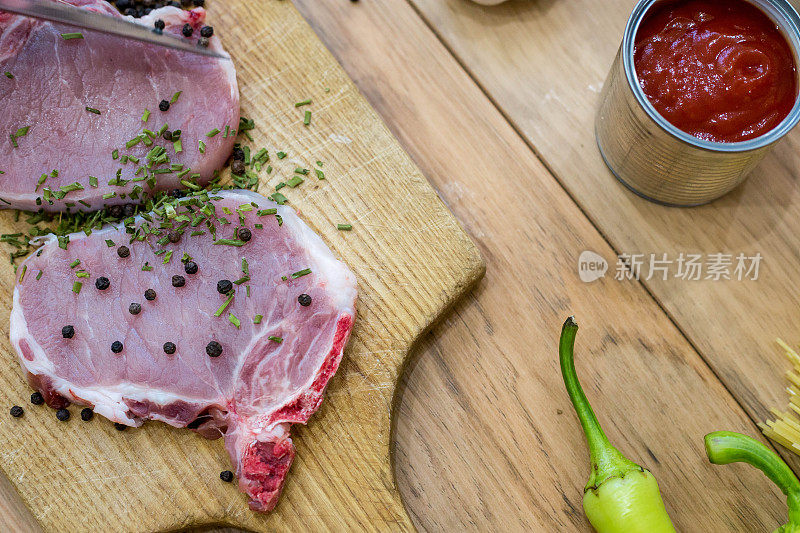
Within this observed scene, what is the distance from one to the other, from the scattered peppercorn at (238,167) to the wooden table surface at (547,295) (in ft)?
1.63

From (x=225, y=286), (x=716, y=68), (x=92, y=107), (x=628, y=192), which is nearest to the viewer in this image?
(x=716, y=68)

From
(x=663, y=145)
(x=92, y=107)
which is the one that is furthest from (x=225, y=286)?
(x=663, y=145)

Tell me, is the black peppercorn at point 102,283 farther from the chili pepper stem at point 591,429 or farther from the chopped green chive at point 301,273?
the chili pepper stem at point 591,429

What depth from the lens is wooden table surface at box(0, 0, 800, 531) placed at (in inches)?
78.9

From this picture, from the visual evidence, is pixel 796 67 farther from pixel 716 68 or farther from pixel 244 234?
pixel 244 234

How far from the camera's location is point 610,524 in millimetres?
1831

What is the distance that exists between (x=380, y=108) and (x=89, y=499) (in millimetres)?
1460

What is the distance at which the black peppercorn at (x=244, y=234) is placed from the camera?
76.2 inches

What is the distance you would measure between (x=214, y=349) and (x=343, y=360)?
369 millimetres

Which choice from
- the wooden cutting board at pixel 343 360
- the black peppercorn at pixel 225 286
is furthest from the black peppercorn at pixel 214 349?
the wooden cutting board at pixel 343 360

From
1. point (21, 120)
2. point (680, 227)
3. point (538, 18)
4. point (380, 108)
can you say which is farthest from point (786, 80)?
point (21, 120)

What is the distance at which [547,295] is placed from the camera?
6.93ft

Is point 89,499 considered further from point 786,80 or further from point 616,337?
point 786,80

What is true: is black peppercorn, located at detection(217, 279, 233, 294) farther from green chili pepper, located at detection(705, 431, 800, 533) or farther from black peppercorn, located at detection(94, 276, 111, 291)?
green chili pepper, located at detection(705, 431, 800, 533)
